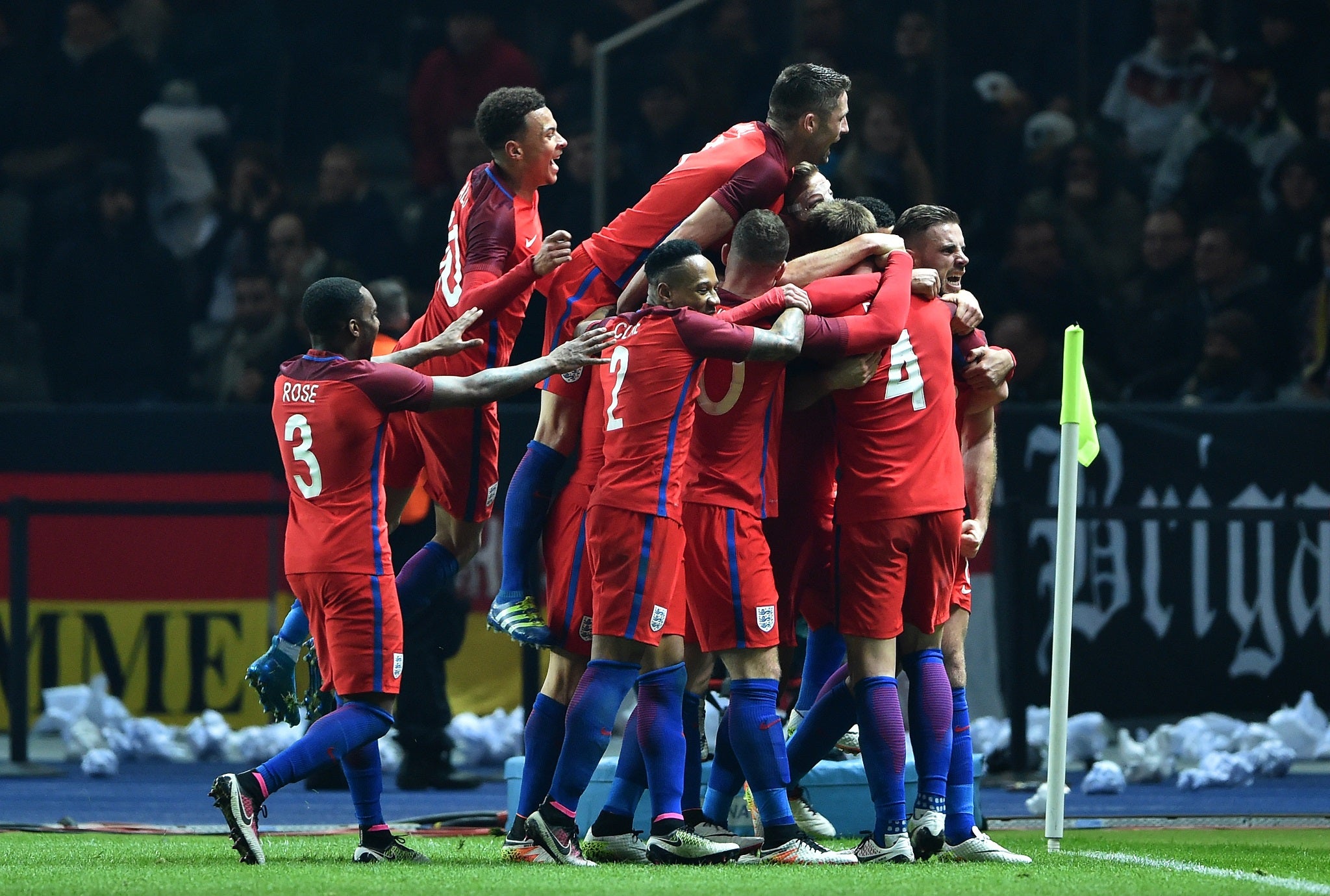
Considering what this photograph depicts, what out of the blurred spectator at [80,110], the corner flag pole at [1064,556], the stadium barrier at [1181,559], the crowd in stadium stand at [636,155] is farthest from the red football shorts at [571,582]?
the blurred spectator at [80,110]

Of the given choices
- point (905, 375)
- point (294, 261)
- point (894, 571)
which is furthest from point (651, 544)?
point (294, 261)

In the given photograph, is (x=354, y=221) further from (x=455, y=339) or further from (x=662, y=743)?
(x=662, y=743)

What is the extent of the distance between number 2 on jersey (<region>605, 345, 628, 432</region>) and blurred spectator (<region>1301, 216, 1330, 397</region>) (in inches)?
219

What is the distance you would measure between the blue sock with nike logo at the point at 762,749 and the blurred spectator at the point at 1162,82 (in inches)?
270

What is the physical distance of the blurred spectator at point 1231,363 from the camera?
10.0 meters

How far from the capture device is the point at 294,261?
1138 centimetres

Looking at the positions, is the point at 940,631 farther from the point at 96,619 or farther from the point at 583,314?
the point at 96,619

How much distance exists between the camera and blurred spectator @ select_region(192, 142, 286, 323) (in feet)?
39.1

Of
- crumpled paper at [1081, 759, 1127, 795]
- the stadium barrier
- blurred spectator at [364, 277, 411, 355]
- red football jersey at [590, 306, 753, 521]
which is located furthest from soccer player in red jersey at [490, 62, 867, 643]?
crumpled paper at [1081, 759, 1127, 795]

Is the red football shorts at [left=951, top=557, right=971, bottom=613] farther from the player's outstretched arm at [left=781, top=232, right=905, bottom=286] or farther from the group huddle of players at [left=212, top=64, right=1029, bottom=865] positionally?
the player's outstretched arm at [left=781, top=232, right=905, bottom=286]

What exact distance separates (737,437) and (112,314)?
6.62 metres

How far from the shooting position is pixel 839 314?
598 centimetres

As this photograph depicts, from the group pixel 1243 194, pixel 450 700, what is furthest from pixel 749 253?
pixel 1243 194

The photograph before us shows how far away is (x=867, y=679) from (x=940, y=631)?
36cm
